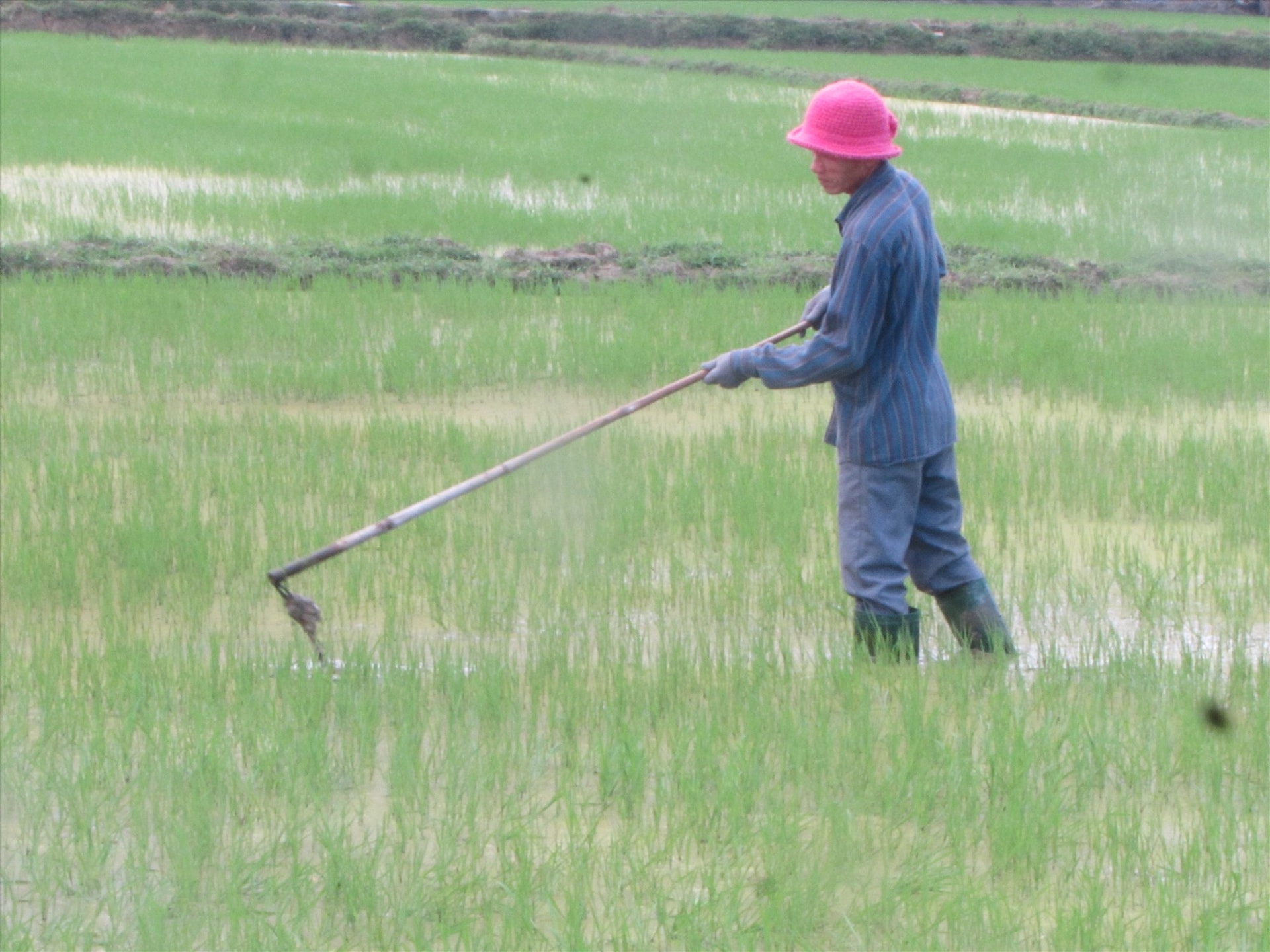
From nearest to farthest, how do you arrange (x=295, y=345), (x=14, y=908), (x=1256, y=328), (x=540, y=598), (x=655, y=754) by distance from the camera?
(x=14, y=908) < (x=655, y=754) < (x=540, y=598) < (x=295, y=345) < (x=1256, y=328)

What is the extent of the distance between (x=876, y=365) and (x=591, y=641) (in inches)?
39.0

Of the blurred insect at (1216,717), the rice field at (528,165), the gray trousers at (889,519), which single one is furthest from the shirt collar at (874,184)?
the rice field at (528,165)

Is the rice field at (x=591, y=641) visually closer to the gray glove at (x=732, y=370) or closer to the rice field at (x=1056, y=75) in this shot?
the gray glove at (x=732, y=370)

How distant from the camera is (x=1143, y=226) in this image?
35.1 feet

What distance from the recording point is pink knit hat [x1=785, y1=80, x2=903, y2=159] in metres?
3.09

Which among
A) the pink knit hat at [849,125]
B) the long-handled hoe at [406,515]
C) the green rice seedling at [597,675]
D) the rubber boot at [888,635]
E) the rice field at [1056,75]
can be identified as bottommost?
the green rice seedling at [597,675]

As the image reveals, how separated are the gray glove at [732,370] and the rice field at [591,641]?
0.60 m

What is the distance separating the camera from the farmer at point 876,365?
3145mm

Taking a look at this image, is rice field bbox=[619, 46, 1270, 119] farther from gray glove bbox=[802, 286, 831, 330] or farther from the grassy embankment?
gray glove bbox=[802, 286, 831, 330]

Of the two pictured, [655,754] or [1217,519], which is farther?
[1217,519]

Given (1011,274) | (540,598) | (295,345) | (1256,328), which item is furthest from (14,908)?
(1011,274)

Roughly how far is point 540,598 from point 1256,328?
4.77m

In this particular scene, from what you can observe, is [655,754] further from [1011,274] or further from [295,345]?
[1011,274]

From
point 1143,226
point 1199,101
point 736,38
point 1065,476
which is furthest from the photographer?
point 736,38
